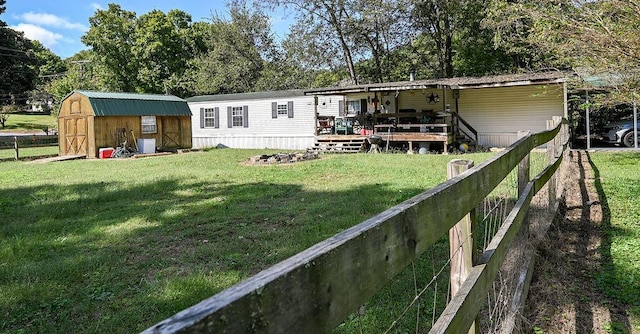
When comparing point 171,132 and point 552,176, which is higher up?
point 171,132

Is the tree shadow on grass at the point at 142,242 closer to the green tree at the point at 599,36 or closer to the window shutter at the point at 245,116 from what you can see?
the green tree at the point at 599,36

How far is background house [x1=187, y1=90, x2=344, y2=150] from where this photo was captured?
20828 mm

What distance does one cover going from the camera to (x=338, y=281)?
82 centimetres

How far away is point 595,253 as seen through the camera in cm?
431

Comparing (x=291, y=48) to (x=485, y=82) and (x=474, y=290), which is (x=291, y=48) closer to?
(x=485, y=82)

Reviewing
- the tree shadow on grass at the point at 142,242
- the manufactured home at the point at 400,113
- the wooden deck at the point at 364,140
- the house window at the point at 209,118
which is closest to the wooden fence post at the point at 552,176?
the tree shadow on grass at the point at 142,242

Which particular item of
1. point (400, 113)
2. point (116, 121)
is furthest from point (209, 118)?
point (400, 113)

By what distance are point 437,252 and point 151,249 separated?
3.24 m

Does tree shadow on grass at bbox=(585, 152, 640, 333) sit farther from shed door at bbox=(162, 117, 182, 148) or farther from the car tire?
shed door at bbox=(162, 117, 182, 148)

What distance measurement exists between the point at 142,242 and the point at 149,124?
60.7ft

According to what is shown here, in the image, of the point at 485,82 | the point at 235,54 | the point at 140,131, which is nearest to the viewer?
the point at 485,82

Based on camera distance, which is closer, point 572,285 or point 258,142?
point 572,285

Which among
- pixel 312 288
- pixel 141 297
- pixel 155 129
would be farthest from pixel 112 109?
pixel 312 288

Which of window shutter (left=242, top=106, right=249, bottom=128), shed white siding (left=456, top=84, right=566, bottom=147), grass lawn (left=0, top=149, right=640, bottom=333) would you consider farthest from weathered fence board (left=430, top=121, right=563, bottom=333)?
window shutter (left=242, top=106, right=249, bottom=128)
